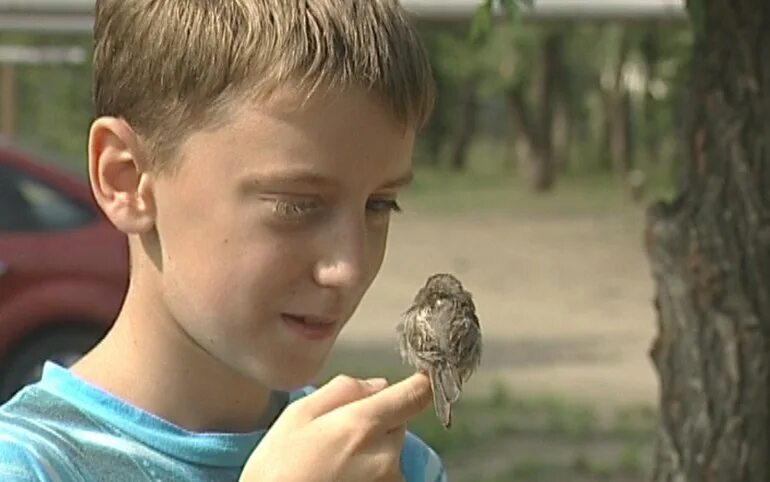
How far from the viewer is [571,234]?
20750mm

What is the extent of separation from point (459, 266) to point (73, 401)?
15.4m

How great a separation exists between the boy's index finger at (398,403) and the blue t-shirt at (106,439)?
253mm

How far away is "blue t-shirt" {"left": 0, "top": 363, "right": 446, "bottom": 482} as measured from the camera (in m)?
1.52

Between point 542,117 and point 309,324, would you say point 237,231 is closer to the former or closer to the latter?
point 309,324

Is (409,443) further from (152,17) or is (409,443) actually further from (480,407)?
(480,407)

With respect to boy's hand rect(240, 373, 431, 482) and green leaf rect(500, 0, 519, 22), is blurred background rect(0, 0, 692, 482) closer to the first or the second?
green leaf rect(500, 0, 519, 22)

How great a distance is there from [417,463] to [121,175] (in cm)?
54

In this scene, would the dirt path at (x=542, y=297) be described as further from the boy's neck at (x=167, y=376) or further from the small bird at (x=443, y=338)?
the small bird at (x=443, y=338)

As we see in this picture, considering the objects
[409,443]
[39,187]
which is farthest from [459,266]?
[409,443]

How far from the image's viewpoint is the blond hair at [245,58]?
1.46m

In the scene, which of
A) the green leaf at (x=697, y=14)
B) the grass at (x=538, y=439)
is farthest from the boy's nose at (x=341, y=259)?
the grass at (x=538, y=439)

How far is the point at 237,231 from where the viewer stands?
57.2 inches

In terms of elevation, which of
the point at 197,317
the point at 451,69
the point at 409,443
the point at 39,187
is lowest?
the point at 451,69

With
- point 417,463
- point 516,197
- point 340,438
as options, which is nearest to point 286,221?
point 340,438
